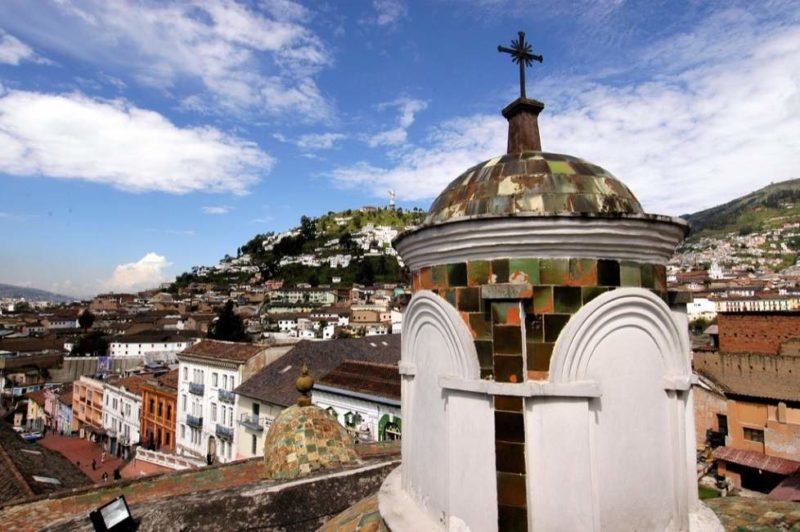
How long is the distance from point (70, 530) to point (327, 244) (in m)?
180

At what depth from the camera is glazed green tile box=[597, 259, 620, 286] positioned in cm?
388

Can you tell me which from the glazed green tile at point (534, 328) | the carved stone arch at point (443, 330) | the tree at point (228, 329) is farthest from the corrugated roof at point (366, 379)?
the tree at point (228, 329)

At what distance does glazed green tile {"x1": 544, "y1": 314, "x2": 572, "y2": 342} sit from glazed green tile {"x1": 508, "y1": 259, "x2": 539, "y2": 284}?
0.29m

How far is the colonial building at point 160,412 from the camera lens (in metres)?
37.7

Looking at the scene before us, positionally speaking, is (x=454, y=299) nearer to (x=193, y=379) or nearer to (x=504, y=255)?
(x=504, y=255)

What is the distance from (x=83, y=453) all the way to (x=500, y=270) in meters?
54.0

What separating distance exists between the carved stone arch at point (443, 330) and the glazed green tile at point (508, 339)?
23cm

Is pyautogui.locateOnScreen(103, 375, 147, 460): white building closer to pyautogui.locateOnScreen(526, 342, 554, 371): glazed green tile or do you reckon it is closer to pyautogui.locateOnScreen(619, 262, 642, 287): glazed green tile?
pyautogui.locateOnScreen(526, 342, 554, 371): glazed green tile

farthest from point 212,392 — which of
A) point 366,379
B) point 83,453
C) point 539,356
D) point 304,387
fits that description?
point 539,356

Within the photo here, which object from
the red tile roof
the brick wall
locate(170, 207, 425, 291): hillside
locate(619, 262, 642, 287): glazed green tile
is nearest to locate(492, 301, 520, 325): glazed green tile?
locate(619, 262, 642, 287): glazed green tile

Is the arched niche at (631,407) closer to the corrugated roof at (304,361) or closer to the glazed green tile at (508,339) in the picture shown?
the glazed green tile at (508,339)

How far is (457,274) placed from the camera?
4184mm

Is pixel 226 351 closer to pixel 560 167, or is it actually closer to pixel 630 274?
pixel 560 167

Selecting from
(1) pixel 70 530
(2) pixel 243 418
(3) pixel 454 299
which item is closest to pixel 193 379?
(2) pixel 243 418
